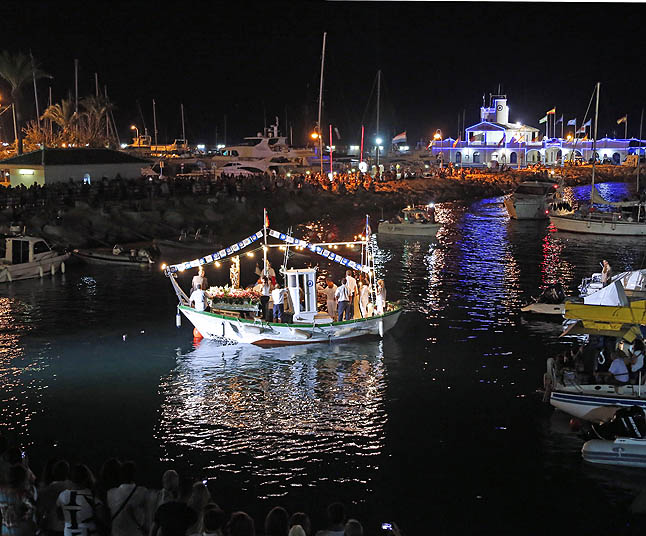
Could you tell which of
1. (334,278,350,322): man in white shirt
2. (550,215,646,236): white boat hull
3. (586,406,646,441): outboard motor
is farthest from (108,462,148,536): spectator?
(550,215,646,236): white boat hull

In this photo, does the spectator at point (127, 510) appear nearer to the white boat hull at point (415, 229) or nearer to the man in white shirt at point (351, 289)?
the man in white shirt at point (351, 289)

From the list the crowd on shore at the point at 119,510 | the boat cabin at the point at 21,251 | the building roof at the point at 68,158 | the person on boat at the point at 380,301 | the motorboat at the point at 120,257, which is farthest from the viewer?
the building roof at the point at 68,158

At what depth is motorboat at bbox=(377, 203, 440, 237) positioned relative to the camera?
190ft

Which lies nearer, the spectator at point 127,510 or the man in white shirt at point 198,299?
the spectator at point 127,510

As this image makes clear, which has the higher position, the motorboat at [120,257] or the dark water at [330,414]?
the motorboat at [120,257]

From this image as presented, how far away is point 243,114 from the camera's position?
19162 cm

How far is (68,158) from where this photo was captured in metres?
60.3

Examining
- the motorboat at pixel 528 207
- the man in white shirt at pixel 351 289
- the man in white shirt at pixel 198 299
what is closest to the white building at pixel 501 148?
the motorboat at pixel 528 207

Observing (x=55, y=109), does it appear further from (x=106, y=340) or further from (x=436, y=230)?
(x=106, y=340)

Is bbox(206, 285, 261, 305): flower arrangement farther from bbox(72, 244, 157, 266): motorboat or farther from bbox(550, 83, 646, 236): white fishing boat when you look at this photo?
bbox(550, 83, 646, 236): white fishing boat

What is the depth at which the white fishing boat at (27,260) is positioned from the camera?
38094 mm

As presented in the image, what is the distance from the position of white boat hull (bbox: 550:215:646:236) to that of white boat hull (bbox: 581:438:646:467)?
43.6 m

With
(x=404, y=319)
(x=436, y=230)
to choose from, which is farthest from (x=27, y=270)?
(x=436, y=230)

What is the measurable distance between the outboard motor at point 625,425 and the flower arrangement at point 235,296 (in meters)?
12.1
